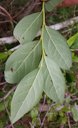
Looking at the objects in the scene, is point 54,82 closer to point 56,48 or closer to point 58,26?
point 56,48

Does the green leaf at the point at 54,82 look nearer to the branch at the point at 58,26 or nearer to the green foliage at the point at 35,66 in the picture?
the green foliage at the point at 35,66

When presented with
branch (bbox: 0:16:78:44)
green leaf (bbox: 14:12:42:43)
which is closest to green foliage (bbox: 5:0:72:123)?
green leaf (bbox: 14:12:42:43)

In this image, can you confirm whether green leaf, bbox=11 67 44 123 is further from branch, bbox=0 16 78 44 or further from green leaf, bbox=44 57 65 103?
branch, bbox=0 16 78 44

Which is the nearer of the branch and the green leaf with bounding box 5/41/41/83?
the green leaf with bounding box 5/41/41/83

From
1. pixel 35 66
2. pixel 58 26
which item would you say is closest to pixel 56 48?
pixel 35 66

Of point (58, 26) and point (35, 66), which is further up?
point (35, 66)

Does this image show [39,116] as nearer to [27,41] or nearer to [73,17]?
[73,17]
